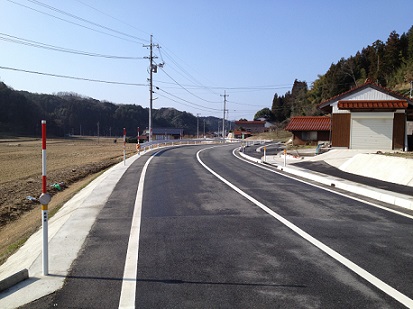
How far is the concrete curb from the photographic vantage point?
4492 millimetres

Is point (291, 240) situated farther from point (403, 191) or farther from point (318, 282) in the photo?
point (403, 191)

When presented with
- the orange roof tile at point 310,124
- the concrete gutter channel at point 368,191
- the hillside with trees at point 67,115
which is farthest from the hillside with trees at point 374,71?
the hillside with trees at point 67,115

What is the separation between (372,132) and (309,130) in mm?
17958

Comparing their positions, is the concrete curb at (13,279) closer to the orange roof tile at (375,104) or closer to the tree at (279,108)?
the orange roof tile at (375,104)

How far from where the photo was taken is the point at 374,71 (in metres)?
61.9

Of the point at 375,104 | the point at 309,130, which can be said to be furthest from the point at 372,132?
the point at 309,130

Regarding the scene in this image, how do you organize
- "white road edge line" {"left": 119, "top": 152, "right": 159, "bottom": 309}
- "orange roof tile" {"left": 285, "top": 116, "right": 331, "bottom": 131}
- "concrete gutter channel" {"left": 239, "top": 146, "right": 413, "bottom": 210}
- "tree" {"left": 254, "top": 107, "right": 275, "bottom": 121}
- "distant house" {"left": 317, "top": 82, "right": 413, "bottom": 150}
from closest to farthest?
1. "white road edge line" {"left": 119, "top": 152, "right": 159, "bottom": 309}
2. "concrete gutter channel" {"left": 239, "top": 146, "right": 413, "bottom": 210}
3. "distant house" {"left": 317, "top": 82, "right": 413, "bottom": 150}
4. "orange roof tile" {"left": 285, "top": 116, "right": 331, "bottom": 131}
5. "tree" {"left": 254, "top": 107, "right": 275, "bottom": 121}

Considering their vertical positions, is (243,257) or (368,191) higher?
(368,191)

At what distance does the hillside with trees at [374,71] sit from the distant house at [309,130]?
11.3 m

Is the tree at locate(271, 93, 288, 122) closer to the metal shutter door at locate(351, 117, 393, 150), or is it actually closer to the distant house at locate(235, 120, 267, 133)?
the distant house at locate(235, 120, 267, 133)

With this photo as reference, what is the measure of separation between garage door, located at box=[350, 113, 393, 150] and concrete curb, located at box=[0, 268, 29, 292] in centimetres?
2627

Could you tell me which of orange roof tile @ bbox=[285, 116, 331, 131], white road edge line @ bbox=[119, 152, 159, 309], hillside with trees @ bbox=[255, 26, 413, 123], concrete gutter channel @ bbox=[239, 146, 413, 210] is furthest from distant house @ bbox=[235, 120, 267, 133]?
white road edge line @ bbox=[119, 152, 159, 309]

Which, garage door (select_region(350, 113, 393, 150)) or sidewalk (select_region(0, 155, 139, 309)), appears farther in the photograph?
garage door (select_region(350, 113, 393, 150))

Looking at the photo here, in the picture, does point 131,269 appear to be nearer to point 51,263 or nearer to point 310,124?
point 51,263
